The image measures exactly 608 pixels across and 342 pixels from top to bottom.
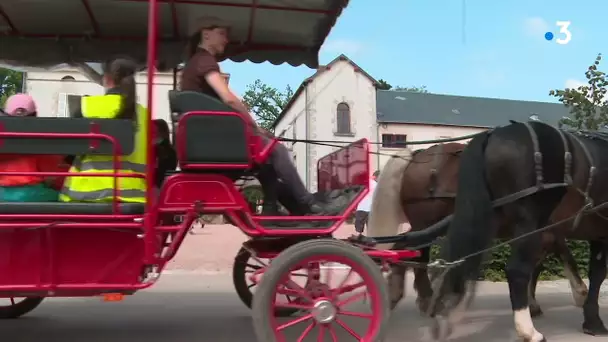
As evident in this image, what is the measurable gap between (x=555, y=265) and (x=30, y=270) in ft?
22.1

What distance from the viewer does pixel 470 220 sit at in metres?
4.04

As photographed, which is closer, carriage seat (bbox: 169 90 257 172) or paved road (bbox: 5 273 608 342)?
carriage seat (bbox: 169 90 257 172)

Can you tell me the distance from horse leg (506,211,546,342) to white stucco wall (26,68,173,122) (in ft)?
9.05

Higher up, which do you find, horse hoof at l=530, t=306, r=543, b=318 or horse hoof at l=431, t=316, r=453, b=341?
horse hoof at l=431, t=316, r=453, b=341

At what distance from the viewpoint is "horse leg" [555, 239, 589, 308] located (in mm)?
5227

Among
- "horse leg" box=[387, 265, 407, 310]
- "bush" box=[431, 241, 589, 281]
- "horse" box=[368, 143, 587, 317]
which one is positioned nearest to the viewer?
"horse leg" box=[387, 265, 407, 310]

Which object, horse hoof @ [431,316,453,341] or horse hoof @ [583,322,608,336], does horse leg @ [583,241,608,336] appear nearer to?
horse hoof @ [583,322,608,336]

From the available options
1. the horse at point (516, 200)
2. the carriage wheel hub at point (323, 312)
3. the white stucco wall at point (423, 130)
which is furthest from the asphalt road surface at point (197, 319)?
the white stucco wall at point (423, 130)

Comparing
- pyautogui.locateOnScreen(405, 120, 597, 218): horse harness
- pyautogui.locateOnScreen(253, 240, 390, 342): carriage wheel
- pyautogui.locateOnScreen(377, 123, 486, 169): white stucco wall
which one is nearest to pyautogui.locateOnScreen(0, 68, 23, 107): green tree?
pyautogui.locateOnScreen(253, 240, 390, 342): carriage wheel

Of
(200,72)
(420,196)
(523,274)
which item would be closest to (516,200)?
(523,274)

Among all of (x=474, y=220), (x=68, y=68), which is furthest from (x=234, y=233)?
(x=474, y=220)

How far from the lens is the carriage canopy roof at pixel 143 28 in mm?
4195

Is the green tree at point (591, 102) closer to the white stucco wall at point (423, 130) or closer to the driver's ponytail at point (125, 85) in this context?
the driver's ponytail at point (125, 85)

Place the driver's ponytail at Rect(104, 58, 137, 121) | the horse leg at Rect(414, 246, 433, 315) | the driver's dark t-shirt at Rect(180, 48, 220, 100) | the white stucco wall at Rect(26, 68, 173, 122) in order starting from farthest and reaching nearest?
1. the horse leg at Rect(414, 246, 433, 315)
2. the white stucco wall at Rect(26, 68, 173, 122)
3. the driver's dark t-shirt at Rect(180, 48, 220, 100)
4. the driver's ponytail at Rect(104, 58, 137, 121)
